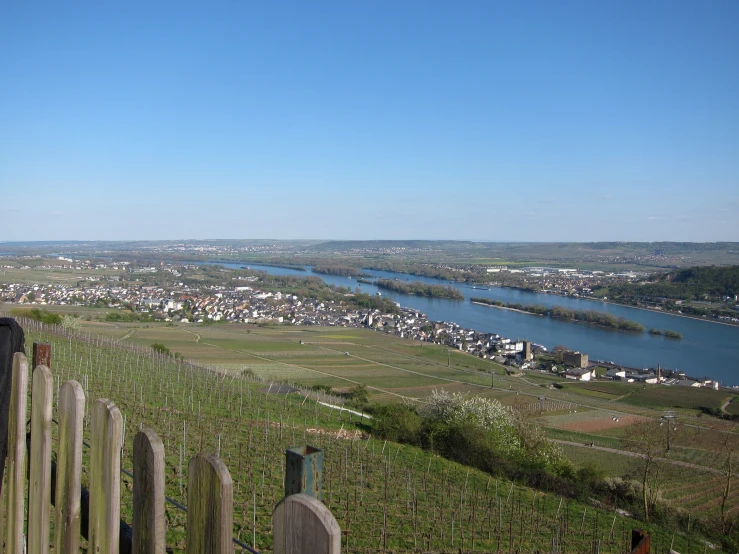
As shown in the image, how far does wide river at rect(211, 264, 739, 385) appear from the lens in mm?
50969

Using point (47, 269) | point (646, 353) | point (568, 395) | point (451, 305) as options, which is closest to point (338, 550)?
point (568, 395)

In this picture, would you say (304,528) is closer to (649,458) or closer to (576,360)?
(649,458)

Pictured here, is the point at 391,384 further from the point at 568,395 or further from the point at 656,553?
the point at 656,553

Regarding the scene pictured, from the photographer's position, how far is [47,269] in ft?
315

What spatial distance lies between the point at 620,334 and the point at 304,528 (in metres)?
71.3

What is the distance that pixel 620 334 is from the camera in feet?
Answer: 216

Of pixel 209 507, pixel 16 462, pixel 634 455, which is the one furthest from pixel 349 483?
pixel 634 455

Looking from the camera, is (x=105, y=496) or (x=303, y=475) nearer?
(x=303, y=475)

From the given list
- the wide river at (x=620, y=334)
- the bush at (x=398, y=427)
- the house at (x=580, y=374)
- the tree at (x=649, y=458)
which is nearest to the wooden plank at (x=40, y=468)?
the bush at (x=398, y=427)

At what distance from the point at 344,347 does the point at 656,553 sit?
40053 millimetres

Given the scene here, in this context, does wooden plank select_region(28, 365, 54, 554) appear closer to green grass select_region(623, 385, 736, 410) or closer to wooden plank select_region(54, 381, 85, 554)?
wooden plank select_region(54, 381, 85, 554)

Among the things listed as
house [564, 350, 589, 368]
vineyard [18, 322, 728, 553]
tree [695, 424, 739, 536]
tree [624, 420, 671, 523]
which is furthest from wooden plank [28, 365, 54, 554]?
house [564, 350, 589, 368]

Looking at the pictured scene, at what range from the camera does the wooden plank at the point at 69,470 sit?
1475mm

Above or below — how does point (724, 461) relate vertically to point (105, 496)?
below
